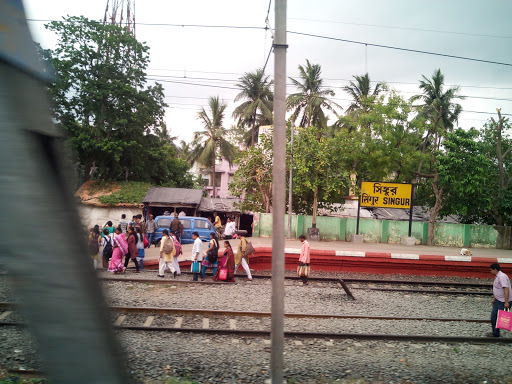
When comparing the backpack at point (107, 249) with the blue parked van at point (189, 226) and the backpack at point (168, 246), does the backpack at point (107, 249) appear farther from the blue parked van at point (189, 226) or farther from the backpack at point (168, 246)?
the blue parked van at point (189, 226)

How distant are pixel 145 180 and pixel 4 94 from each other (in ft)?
102

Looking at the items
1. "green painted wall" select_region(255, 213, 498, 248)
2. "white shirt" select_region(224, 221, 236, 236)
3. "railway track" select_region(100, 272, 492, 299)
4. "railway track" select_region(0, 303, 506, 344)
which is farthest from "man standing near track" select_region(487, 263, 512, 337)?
"green painted wall" select_region(255, 213, 498, 248)

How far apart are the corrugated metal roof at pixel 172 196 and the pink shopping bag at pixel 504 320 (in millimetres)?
20963

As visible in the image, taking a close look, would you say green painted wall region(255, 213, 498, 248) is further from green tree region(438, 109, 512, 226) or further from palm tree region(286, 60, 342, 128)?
palm tree region(286, 60, 342, 128)

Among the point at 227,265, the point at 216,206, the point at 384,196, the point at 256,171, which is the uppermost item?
the point at 256,171

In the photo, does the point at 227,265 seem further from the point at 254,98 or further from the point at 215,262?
the point at 254,98

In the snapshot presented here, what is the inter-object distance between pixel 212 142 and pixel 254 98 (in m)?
6.23

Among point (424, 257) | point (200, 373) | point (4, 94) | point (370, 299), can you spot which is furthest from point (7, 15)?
point (424, 257)

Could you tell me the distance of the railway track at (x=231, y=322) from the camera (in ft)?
24.1

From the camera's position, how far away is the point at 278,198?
15.6 ft

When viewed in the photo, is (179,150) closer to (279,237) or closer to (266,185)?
(266,185)

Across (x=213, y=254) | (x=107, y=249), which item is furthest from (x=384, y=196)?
(x=107, y=249)

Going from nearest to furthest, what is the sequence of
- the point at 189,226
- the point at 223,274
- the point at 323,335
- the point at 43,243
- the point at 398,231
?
the point at 43,243
the point at 323,335
the point at 223,274
the point at 189,226
the point at 398,231

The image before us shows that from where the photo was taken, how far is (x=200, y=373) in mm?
5609
